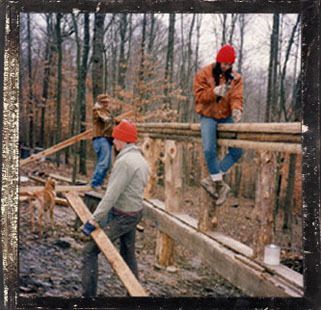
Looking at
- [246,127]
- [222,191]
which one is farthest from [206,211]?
[246,127]

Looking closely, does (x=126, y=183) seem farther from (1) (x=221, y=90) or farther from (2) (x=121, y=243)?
(1) (x=221, y=90)

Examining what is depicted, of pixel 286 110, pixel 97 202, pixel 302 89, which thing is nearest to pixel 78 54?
pixel 97 202

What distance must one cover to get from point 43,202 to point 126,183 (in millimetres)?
370

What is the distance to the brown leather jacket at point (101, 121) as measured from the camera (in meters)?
1.96

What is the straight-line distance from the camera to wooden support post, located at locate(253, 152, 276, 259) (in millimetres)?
1984

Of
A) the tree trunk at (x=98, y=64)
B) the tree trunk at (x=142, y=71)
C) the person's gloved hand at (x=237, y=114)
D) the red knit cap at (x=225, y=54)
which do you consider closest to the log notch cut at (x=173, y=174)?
the tree trunk at (x=142, y=71)

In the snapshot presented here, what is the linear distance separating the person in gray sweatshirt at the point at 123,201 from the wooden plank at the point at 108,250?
0.03 metres

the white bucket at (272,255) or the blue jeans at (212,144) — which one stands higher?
the blue jeans at (212,144)

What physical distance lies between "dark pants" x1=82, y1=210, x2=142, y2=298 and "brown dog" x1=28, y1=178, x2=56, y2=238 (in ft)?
0.74

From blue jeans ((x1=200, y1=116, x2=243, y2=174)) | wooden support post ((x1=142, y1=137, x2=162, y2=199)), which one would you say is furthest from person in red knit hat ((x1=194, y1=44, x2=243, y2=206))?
wooden support post ((x1=142, y1=137, x2=162, y2=199))

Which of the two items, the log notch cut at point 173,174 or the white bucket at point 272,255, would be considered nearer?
the white bucket at point 272,255

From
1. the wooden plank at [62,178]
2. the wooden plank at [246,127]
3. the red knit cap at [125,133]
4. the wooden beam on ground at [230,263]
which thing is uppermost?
the wooden plank at [246,127]

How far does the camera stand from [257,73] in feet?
6.37

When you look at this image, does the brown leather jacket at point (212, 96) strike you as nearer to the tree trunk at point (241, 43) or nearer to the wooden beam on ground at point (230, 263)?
the tree trunk at point (241, 43)
